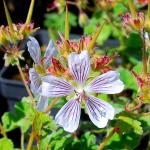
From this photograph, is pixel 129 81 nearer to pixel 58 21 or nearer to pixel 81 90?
pixel 81 90

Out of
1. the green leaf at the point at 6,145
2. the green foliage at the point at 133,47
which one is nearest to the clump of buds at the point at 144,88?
the green leaf at the point at 6,145

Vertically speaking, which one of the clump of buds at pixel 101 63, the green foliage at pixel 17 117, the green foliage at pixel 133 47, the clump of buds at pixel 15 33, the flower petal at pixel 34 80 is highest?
the clump of buds at pixel 15 33

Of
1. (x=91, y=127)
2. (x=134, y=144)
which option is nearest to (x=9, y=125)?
(x=91, y=127)

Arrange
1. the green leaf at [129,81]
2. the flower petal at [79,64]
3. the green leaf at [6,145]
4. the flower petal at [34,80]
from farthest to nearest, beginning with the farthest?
the green leaf at [129,81], the green leaf at [6,145], the flower petal at [34,80], the flower petal at [79,64]

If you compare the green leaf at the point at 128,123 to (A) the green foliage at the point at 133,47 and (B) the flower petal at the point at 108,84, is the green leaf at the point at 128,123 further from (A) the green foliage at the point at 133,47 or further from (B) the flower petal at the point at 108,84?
(A) the green foliage at the point at 133,47

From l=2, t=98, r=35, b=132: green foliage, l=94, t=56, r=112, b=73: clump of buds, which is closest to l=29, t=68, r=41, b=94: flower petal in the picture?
l=94, t=56, r=112, b=73: clump of buds
